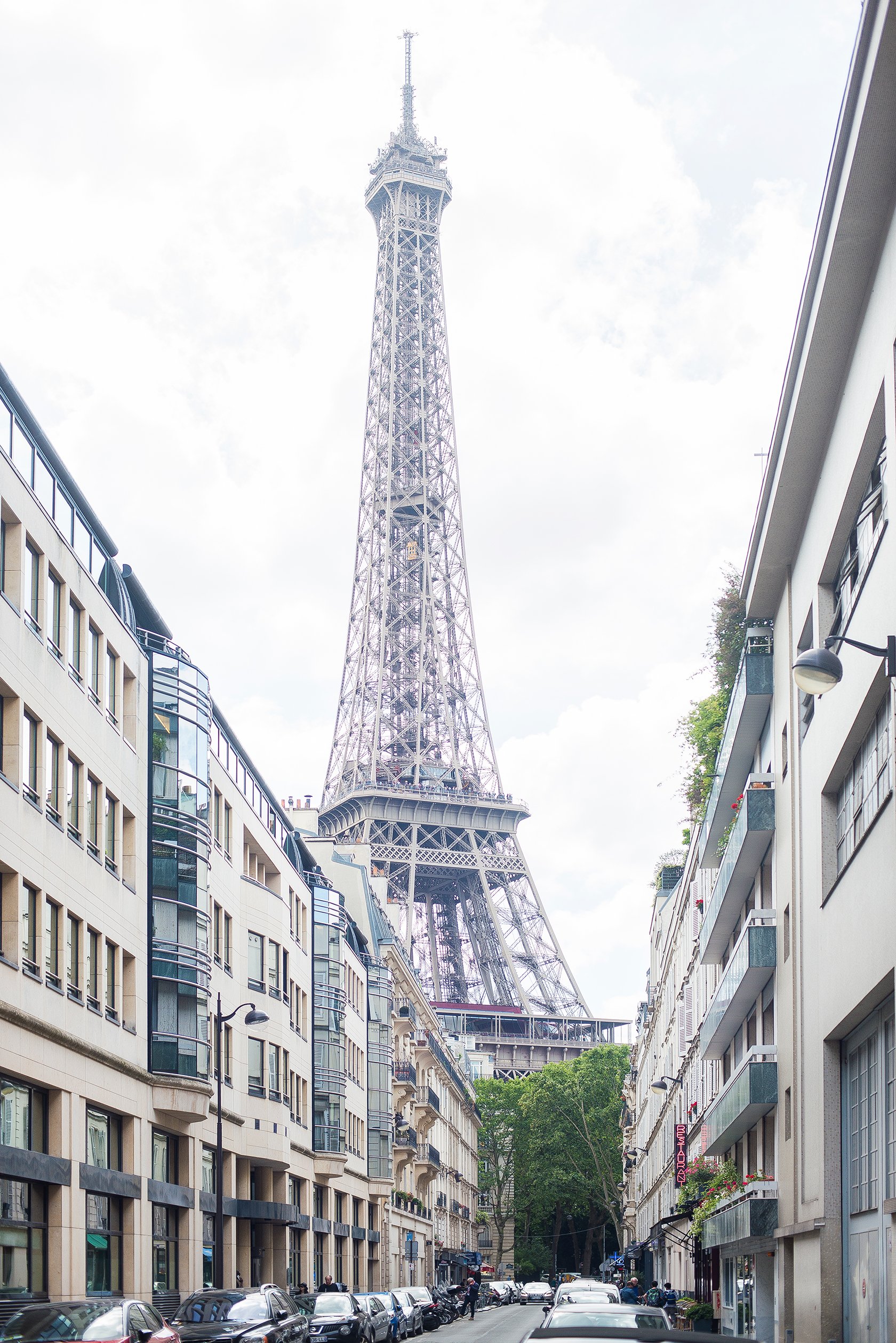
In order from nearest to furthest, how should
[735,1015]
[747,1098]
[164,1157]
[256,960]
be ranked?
[747,1098] < [735,1015] < [164,1157] < [256,960]

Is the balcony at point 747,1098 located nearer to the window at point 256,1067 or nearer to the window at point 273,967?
the window at point 256,1067

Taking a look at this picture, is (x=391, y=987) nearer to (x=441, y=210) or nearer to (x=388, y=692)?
(x=388, y=692)

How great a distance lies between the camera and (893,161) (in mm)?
16859

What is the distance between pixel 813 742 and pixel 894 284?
28.7ft

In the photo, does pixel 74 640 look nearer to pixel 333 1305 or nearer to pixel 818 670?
pixel 333 1305

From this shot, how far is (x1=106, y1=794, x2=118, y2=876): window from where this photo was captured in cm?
3412

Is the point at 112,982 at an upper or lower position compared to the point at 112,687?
lower

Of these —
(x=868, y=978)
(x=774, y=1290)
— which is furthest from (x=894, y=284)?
(x=774, y=1290)

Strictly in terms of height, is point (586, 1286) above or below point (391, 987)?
below

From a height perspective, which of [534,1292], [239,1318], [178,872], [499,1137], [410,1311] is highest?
[178,872]

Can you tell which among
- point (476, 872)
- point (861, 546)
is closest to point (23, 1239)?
point (861, 546)

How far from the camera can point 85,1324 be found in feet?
65.4

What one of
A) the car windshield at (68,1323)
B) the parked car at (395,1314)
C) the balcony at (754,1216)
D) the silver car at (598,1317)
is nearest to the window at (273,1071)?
the parked car at (395,1314)

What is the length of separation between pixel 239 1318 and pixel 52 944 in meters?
7.12
